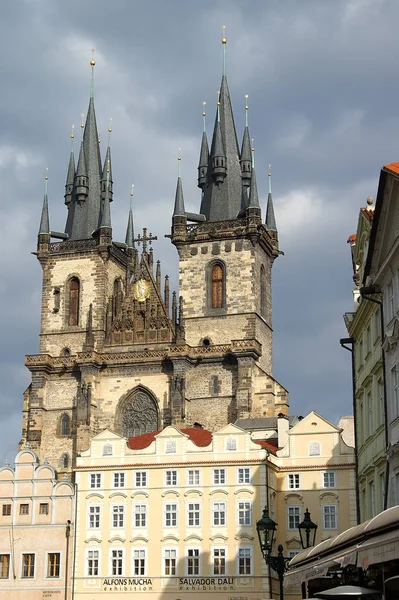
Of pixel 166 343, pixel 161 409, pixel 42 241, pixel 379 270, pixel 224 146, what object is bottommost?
pixel 379 270

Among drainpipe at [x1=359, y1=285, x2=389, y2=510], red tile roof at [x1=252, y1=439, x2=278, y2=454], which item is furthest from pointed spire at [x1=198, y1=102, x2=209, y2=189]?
drainpipe at [x1=359, y1=285, x2=389, y2=510]

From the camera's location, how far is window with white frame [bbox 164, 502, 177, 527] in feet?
175

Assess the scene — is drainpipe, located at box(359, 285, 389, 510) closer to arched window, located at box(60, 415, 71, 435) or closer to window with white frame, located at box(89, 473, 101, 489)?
window with white frame, located at box(89, 473, 101, 489)

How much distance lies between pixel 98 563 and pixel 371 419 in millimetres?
25505

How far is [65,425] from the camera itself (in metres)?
72.7

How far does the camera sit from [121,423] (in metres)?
72.1

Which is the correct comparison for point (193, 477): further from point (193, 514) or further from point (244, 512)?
point (244, 512)

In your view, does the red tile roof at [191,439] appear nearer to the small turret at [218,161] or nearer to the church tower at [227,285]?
the church tower at [227,285]

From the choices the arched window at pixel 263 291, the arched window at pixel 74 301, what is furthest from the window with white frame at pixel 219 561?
the arched window at pixel 74 301

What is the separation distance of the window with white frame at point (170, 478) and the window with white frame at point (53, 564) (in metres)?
6.47

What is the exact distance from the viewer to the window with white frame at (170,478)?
54250 mm

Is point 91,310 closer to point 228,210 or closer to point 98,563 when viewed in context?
point 228,210

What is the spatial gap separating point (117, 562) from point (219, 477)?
21.1ft

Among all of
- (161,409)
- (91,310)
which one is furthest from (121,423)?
(91,310)
